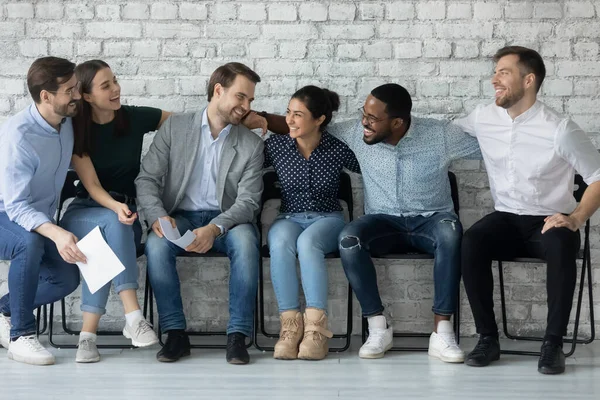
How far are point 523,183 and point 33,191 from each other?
2043 mm

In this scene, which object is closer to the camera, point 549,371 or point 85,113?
point 549,371

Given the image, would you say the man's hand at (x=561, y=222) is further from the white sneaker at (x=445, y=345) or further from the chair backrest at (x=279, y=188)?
the chair backrest at (x=279, y=188)

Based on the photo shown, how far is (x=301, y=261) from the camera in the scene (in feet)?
12.8

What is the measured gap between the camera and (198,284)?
14.6 feet

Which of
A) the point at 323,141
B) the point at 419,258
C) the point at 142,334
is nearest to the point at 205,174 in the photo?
the point at 323,141

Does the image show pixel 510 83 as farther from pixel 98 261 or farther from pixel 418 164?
pixel 98 261

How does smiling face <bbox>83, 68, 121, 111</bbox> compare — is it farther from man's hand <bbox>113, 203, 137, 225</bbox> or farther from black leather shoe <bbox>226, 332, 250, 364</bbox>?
black leather shoe <bbox>226, 332, 250, 364</bbox>

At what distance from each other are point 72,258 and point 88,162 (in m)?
0.48

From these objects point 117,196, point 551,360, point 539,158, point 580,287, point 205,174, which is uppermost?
point 539,158

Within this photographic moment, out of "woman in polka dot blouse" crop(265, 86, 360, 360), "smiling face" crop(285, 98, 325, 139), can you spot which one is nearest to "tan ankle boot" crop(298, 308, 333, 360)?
"woman in polka dot blouse" crop(265, 86, 360, 360)

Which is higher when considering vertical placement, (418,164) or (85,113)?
(85,113)

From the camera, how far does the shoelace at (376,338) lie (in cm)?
390

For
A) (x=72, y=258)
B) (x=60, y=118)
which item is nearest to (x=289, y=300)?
(x=72, y=258)

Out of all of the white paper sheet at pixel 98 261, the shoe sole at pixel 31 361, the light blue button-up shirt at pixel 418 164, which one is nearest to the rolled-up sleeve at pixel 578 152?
the light blue button-up shirt at pixel 418 164
